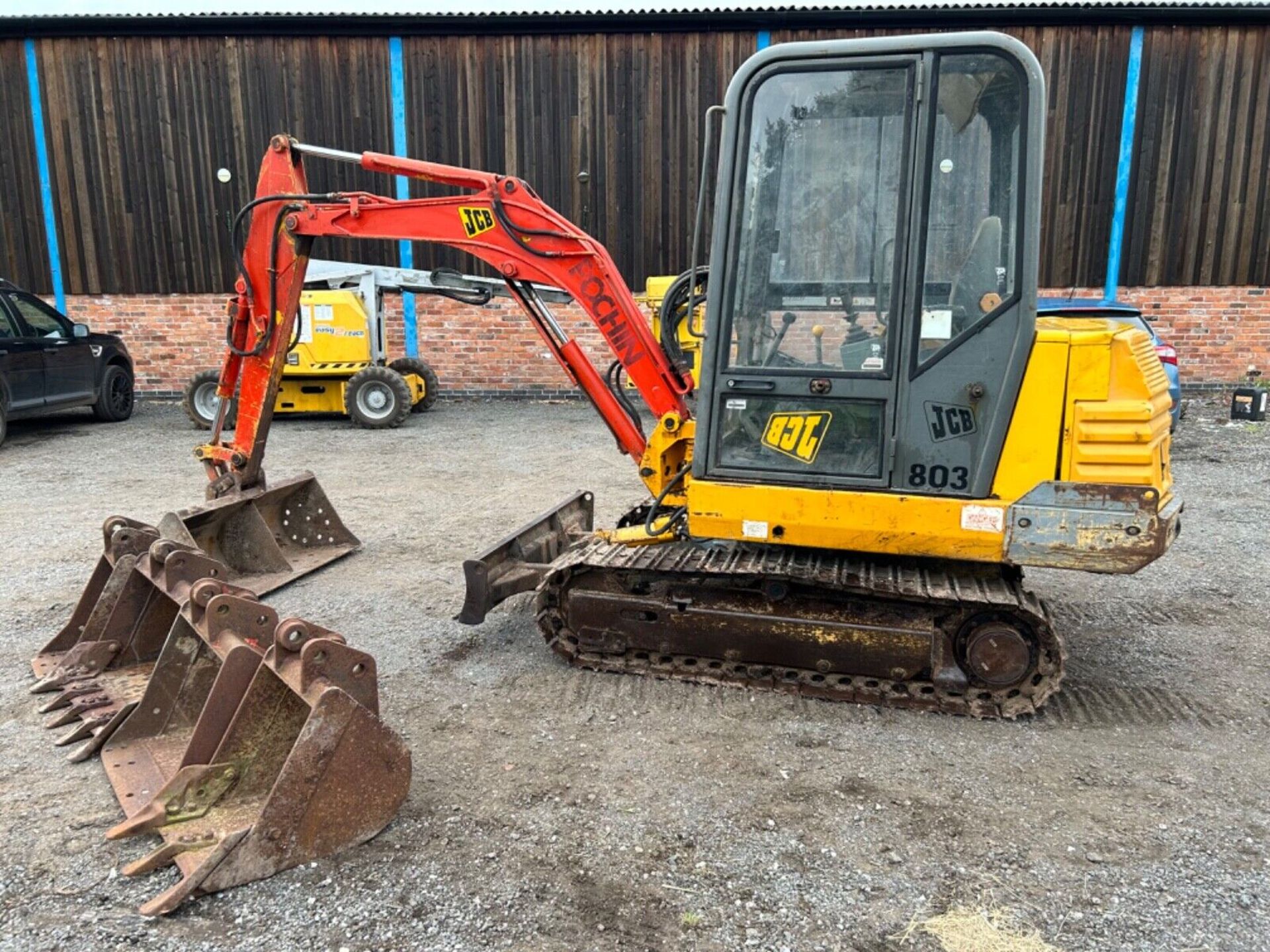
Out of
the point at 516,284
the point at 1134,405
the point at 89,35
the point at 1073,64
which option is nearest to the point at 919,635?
the point at 1134,405


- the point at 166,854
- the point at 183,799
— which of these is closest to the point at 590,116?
the point at 183,799

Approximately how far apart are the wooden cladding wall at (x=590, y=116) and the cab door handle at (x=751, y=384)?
1036 centimetres

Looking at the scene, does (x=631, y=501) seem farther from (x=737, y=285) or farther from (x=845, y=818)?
(x=845, y=818)

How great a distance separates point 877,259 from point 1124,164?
12.1m

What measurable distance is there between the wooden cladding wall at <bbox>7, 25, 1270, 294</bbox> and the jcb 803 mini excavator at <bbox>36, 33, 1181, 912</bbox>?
399 inches

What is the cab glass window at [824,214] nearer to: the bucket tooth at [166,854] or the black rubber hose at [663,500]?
the black rubber hose at [663,500]

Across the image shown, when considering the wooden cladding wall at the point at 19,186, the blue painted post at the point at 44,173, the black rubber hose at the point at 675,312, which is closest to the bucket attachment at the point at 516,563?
the black rubber hose at the point at 675,312

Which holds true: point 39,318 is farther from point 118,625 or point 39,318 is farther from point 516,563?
point 516,563

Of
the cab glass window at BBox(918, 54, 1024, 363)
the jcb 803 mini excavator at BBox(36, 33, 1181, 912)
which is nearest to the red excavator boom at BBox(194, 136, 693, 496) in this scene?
the jcb 803 mini excavator at BBox(36, 33, 1181, 912)

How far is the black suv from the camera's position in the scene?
10570mm

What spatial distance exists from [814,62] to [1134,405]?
190cm

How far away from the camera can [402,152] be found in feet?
45.2

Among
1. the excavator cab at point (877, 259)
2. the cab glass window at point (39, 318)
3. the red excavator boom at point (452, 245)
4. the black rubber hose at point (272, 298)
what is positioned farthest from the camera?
the cab glass window at point (39, 318)

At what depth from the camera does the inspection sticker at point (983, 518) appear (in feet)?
12.1
